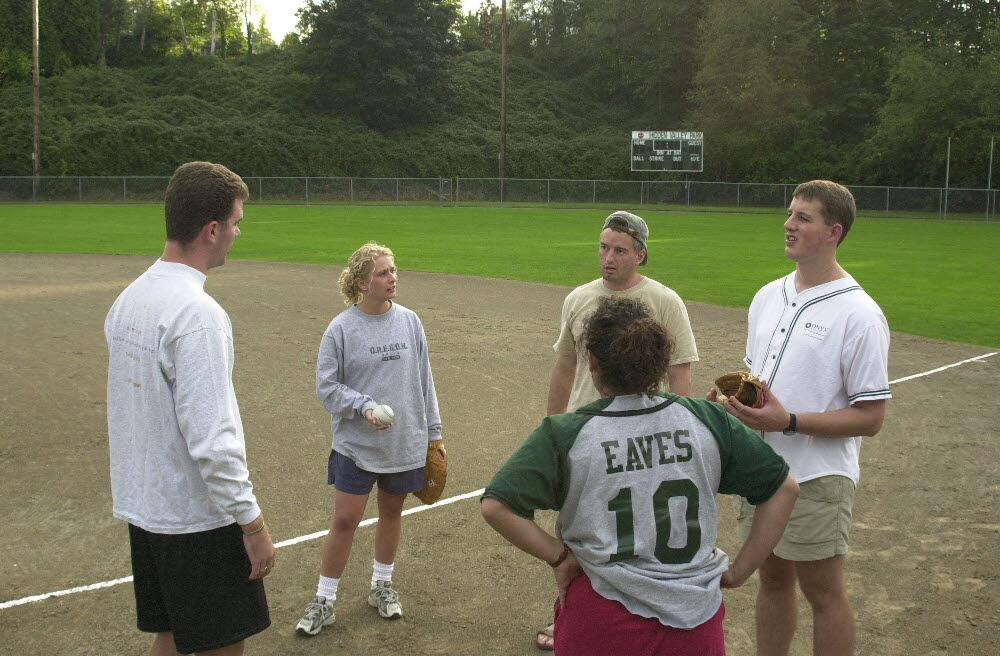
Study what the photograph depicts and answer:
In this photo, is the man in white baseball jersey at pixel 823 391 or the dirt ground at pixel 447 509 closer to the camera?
the man in white baseball jersey at pixel 823 391

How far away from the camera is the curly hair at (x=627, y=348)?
274cm

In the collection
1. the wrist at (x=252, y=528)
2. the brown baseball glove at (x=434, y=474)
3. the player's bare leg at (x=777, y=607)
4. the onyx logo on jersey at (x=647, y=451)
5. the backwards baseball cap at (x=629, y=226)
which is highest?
the backwards baseball cap at (x=629, y=226)

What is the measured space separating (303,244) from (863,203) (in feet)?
112

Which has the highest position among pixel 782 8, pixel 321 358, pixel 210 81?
pixel 782 8

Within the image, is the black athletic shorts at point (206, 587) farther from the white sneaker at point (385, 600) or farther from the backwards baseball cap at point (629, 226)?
the backwards baseball cap at point (629, 226)

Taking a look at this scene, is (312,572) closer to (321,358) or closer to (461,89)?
(321,358)

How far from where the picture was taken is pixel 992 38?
50.5m

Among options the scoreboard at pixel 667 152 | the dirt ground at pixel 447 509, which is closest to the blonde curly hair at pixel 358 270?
the dirt ground at pixel 447 509

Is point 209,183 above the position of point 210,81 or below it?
below

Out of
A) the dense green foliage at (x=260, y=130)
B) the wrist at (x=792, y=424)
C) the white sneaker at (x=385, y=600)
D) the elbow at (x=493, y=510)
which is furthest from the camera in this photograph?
the dense green foliage at (x=260, y=130)

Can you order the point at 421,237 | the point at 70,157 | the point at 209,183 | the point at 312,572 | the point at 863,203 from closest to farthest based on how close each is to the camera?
the point at 209,183, the point at 312,572, the point at 421,237, the point at 863,203, the point at 70,157

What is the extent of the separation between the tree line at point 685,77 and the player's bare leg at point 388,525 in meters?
54.7

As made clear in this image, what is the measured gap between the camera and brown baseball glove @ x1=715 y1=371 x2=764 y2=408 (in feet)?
11.9

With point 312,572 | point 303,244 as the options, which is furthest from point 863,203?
point 312,572
